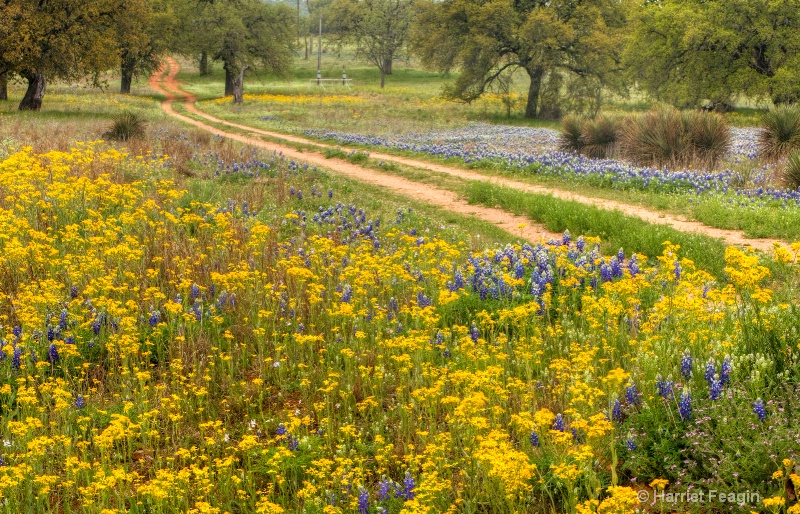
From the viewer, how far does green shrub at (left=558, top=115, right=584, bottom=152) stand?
2097cm

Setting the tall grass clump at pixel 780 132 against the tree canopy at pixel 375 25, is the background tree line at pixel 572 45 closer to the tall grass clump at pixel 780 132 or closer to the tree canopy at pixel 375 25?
the tall grass clump at pixel 780 132

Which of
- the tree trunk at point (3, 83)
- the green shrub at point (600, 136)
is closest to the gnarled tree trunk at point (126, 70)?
the tree trunk at point (3, 83)

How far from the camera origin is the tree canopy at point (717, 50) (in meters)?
32.4

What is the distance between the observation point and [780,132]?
1689cm

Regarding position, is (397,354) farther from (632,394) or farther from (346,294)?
(632,394)

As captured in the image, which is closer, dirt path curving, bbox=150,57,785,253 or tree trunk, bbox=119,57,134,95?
dirt path curving, bbox=150,57,785,253

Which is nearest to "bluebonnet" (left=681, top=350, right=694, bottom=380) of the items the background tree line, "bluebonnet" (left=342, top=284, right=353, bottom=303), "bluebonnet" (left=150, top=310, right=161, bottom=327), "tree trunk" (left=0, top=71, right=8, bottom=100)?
"bluebonnet" (left=342, top=284, right=353, bottom=303)

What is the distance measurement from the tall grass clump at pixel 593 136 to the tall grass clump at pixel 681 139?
1.32 metres

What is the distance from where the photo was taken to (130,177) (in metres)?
13.0

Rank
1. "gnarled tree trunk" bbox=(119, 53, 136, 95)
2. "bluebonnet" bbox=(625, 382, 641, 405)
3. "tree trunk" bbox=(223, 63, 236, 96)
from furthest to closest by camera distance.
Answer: "tree trunk" bbox=(223, 63, 236, 96)
"gnarled tree trunk" bbox=(119, 53, 136, 95)
"bluebonnet" bbox=(625, 382, 641, 405)

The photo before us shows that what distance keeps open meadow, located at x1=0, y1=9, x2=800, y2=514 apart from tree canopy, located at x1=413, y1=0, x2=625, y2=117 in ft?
70.6

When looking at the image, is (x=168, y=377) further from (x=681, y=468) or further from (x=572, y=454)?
(x=681, y=468)

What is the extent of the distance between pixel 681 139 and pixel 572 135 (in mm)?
4093

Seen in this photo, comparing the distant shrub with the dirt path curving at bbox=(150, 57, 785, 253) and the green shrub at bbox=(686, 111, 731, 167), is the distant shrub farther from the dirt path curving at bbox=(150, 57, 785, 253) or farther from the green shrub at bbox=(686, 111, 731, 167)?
the green shrub at bbox=(686, 111, 731, 167)
